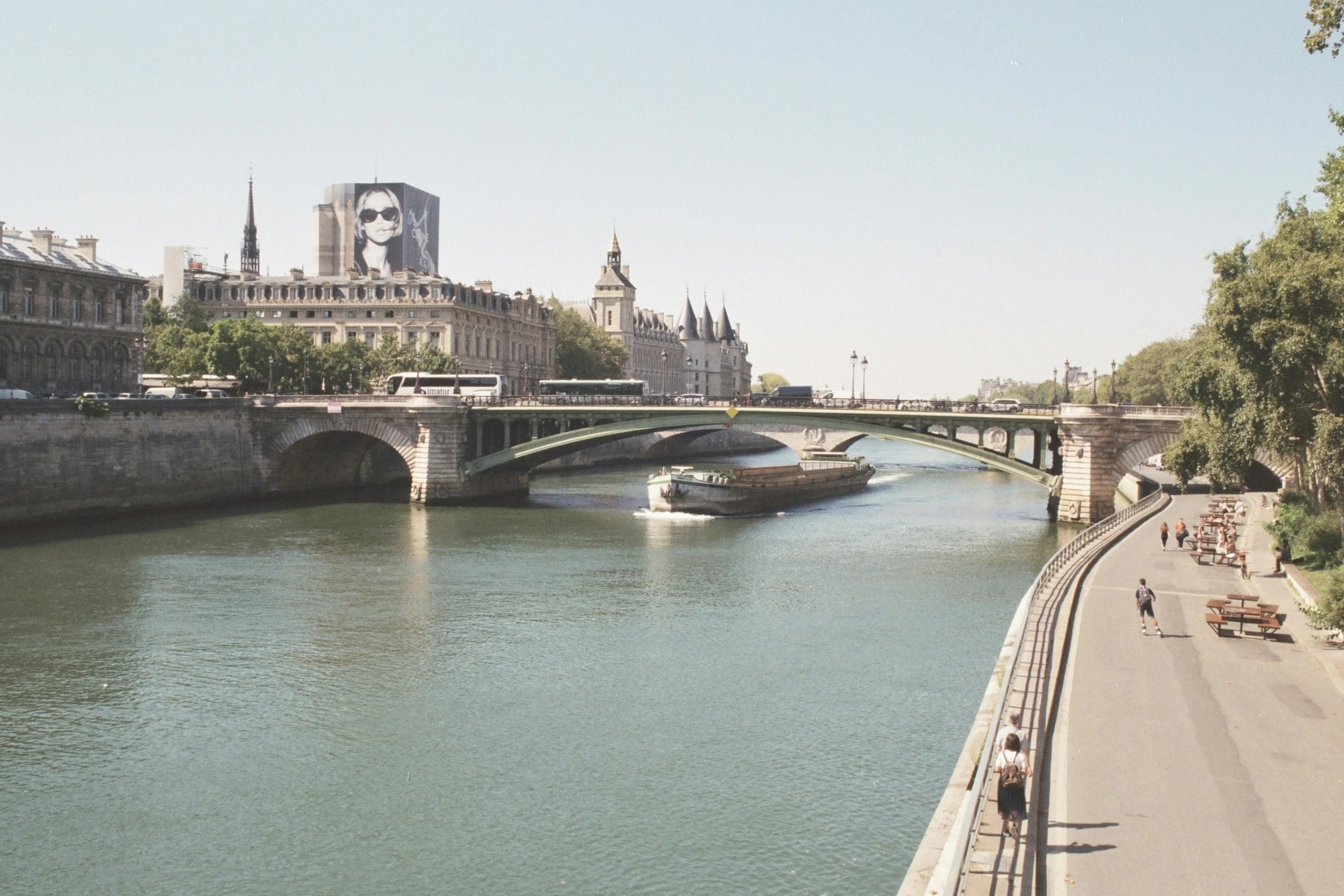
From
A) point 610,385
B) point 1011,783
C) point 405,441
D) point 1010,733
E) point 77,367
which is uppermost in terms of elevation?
point 77,367

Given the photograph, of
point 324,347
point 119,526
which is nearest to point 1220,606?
point 119,526

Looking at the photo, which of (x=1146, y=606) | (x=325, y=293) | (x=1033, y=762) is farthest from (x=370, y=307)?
(x=1033, y=762)

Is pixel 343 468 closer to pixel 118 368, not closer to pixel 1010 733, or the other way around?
pixel 118 368

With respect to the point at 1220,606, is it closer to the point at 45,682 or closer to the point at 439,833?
the point at 439,833

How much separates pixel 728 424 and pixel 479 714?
43.6 meters

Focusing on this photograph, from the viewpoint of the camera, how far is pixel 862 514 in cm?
6750

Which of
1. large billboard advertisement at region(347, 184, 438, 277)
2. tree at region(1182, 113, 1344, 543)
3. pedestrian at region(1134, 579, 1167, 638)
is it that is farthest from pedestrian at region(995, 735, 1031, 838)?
large billboard advertisement at region(347, 184, 438, 277)

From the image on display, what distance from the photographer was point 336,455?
77625 millimetres

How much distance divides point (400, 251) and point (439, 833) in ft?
405

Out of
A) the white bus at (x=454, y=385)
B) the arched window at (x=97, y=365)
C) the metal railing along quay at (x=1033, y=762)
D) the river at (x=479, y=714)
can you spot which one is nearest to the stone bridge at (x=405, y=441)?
the white bus at (x=454, y=385)

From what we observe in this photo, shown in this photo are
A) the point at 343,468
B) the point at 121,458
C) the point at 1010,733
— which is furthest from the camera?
the point at 343,468

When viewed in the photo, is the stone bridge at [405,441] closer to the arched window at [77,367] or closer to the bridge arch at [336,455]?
the bridge arch at [336,455]

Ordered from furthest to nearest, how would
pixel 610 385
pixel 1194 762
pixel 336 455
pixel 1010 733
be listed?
pixel 610 385 → pixel 336 455 → pixel 1194 762 → pixel 1010 733

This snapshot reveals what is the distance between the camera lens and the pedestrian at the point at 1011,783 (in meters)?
14.3
